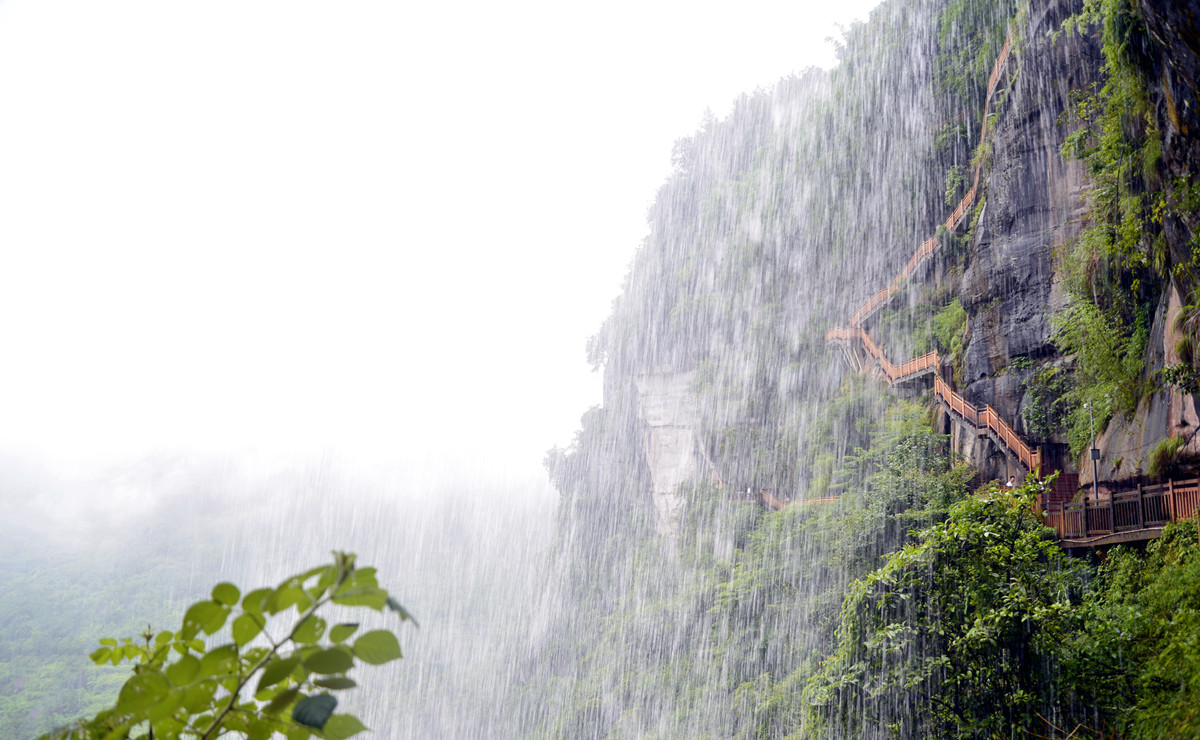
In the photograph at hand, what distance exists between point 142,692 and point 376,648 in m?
0.22

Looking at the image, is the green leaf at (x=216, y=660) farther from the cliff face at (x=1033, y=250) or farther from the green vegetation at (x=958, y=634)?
the cliff face at (x=1033, y=250)

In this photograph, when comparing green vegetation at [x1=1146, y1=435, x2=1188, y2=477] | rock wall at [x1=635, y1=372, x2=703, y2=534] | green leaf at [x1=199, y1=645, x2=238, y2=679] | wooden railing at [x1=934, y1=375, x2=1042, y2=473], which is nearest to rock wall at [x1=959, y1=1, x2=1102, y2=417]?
wooden railing at [x1=934, y1=375, x2=1042, y2=473]

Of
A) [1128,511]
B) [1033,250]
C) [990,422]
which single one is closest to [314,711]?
[1128,511]

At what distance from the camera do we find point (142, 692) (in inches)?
23.4

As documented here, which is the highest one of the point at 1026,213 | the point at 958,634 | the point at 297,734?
the point at 1026,213

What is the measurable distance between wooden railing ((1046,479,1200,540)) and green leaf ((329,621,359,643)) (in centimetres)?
714

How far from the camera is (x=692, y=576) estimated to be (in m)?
14.4

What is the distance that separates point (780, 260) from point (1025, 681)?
49.6 feet

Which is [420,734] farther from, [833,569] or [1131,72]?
[1131,72]

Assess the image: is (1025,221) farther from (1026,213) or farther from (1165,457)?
(1165,457)

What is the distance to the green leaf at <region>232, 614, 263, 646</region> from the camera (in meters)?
0.64

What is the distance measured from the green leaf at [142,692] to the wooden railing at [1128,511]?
24.0 ft

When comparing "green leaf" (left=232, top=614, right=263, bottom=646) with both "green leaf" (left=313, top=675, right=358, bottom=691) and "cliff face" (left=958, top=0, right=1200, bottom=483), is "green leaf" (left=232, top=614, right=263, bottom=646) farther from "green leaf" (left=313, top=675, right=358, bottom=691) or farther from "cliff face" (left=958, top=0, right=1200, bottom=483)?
"cliff face" (left=958, top=0, right=1200, bottom=483)

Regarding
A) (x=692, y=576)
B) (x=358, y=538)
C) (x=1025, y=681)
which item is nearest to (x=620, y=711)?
(x=692, y=576)
